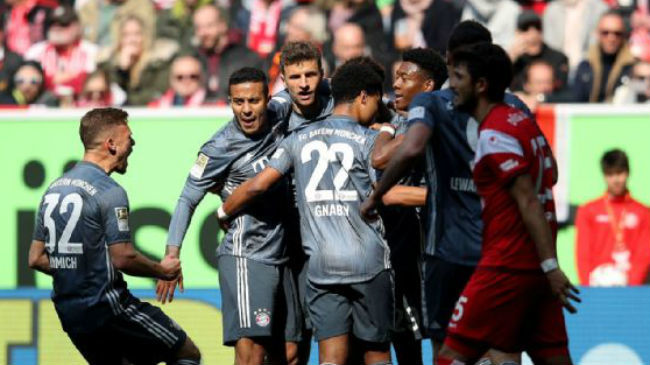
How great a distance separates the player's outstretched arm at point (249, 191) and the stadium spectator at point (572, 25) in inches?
245

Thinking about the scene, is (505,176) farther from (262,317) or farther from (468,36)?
(262,317)

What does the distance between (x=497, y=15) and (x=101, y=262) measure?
7271 millimetres

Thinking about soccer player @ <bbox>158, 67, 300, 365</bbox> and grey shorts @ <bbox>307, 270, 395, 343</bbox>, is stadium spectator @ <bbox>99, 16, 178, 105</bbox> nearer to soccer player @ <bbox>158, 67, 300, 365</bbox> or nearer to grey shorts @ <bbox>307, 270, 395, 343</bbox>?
soccer player @ <bbox>158, 67, 300, 365</bbox>

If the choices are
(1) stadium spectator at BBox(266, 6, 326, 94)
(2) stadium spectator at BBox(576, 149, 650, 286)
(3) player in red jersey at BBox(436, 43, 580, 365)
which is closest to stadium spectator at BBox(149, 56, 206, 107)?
(1) stadium spectator at BBox(266, 6, 326, 94)

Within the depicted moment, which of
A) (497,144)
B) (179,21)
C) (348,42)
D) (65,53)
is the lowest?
(497,144)

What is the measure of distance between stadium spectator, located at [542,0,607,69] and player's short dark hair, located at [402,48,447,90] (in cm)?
563

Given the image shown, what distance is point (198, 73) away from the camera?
13984 mm

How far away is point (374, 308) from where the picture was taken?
8258 mm

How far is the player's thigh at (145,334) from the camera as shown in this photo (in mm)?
8047

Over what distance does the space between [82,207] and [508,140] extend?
267cm

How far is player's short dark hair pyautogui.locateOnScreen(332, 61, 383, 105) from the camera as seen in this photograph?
8.20 meters

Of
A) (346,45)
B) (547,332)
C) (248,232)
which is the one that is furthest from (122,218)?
(346,45)

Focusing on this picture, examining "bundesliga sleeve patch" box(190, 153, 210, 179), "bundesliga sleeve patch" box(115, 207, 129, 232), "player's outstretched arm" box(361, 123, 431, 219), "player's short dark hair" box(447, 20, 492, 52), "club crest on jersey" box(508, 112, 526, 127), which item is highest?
"player's short dark hair" box(447, 20, 492, 52)

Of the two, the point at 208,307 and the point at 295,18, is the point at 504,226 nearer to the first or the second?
the point at 208,307
